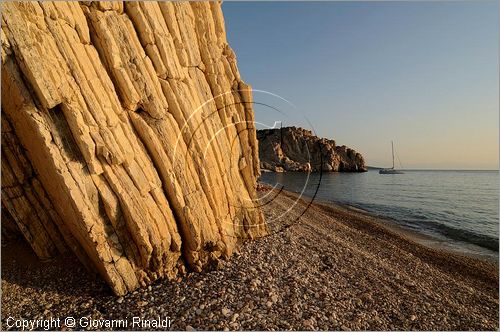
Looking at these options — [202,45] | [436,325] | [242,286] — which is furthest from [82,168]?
[436,325]

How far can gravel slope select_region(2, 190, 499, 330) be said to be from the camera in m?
11.4

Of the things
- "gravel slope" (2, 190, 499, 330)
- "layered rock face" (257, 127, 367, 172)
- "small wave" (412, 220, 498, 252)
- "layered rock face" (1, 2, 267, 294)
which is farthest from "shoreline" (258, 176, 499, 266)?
"layered rock face" (257, 127, 367, 172)

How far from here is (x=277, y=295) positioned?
42.2 ft

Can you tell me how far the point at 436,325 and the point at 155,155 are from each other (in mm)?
15306

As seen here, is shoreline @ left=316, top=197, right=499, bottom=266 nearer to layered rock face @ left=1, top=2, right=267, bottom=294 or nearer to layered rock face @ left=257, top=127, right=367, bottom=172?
layered rock face @ left=1, top=2, right=267, bottom=294

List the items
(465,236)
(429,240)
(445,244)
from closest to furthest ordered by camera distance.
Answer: (445,244), (429,240), (465,236)

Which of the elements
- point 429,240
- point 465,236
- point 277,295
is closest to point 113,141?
point 277,295

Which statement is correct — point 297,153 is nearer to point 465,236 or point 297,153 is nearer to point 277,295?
point 465,236

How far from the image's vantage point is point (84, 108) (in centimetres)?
1132

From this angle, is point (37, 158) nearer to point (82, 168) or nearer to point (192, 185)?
point (82, 168)

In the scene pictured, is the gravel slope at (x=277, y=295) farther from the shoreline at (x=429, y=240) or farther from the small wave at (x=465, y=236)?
the small wave at (x=465, y=236)

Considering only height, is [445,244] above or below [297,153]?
below

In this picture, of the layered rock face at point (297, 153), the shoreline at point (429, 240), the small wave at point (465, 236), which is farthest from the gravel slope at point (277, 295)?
the layered rock face at point (297, 153)

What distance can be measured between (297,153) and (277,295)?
182 meters
